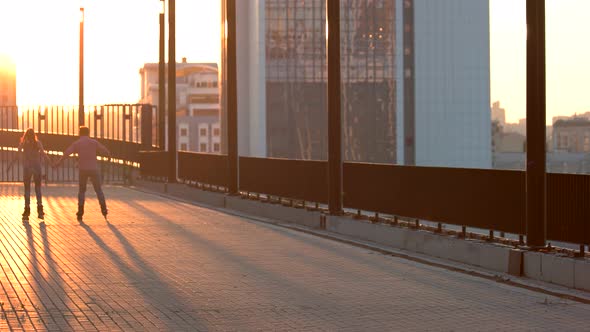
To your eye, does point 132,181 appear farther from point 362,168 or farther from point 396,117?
point 396,117

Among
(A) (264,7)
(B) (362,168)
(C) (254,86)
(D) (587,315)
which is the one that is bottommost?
(D) (587,315)

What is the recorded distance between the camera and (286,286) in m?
12.9

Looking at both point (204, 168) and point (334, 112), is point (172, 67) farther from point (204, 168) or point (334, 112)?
point (334, 112)

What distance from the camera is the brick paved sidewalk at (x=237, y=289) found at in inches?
408

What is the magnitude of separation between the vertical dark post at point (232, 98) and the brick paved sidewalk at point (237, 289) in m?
7.98

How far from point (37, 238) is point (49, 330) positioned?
932cm

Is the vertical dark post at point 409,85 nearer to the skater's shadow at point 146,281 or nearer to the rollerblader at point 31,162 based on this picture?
the rollerblader at point 31,162

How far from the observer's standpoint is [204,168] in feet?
108

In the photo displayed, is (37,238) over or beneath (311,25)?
beneath

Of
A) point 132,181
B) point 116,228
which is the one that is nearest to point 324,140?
point 132,181

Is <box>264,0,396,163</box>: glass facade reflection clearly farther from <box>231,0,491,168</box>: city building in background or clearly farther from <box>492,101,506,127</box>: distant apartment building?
<box>492,101,506,127</box>: distant apartment building

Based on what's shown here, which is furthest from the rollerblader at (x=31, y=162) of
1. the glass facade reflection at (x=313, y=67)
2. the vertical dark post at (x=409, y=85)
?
the vertical dark post at (x=409, y=85)

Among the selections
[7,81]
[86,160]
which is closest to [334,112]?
[86,160]

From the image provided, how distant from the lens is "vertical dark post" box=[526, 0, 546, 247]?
13828 millimetres
